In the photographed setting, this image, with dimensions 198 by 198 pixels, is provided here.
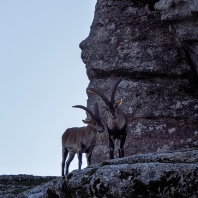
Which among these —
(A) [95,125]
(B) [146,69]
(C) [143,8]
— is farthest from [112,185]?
(C) [143,8]

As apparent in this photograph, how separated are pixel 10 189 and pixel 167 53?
10302mm

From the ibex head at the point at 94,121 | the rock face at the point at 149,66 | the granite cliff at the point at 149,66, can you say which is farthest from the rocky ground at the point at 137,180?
the rock face at the point at 149,66

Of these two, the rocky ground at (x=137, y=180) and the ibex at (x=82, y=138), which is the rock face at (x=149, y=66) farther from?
the rocky ground at (x=137, y=180)

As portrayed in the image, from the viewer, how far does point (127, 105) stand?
2206 cm

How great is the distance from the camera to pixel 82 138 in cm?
1997

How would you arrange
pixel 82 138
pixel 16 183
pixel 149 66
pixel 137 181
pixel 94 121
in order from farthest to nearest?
pixel 149 66, pixel 82 138, pixel 94 121, pixel 16 183, pixel 137 181

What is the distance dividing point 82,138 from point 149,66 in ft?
13.9

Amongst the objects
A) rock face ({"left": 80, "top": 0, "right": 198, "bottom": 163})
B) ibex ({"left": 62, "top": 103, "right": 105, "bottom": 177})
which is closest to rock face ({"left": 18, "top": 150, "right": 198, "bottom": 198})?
ibex ({"left": 62, "top": 103, "right": 105, "bottom": 177})

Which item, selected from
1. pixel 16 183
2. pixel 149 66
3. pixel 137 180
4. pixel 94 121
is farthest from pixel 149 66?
pixel 137 180

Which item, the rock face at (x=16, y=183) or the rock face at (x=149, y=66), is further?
the rock face at (x=149, y=66)

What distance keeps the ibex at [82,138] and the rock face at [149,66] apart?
3.93 ft

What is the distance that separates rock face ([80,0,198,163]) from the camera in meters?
20.7

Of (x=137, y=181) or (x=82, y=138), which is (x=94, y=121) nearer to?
(x=82, y=138)

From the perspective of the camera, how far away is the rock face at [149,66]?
2067 centimetres
